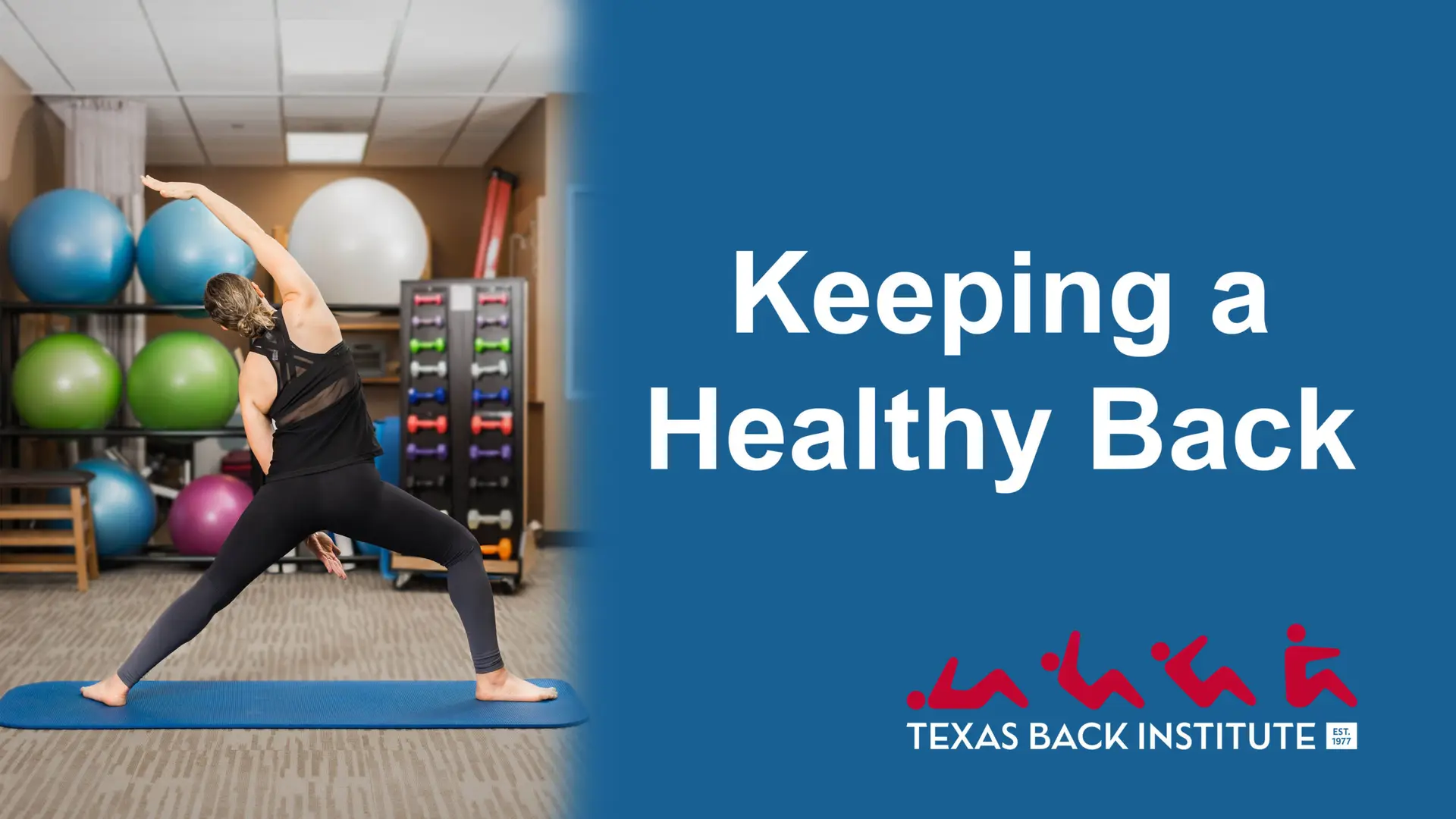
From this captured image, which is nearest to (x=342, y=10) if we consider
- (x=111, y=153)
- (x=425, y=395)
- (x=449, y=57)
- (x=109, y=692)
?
(x=449, y=57)

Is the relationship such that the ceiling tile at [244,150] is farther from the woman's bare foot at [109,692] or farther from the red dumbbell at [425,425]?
the woman's bare foot at [109,692]

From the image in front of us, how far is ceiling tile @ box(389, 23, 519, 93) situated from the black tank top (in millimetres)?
2799

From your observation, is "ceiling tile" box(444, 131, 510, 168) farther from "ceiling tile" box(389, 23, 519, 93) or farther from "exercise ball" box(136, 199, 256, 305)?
"exercise ball" box(136, 199, 256, 305)

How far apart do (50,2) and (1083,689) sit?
495cm

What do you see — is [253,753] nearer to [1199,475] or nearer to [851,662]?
[851,662]

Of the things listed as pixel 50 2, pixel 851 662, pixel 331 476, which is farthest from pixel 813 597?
pixel 50 2

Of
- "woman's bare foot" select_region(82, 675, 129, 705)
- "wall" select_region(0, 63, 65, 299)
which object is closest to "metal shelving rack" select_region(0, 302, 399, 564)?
"wall" select_region(0, 63, 65, 299)

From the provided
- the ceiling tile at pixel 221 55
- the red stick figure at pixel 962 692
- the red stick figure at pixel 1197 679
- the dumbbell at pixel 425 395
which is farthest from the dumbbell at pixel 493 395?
the red stick figure at pixel 1197 679

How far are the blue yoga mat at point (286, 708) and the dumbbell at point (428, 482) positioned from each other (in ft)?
6.45

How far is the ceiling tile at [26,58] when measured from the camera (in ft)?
18.3

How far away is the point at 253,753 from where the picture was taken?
9.70 ft

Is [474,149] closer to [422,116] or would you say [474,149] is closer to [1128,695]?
[422,116]

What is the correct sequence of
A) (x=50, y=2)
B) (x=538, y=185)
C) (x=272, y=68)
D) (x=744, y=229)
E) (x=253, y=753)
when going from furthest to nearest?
1. (x=538, y=185)
2. (x=272, y=68)
3. (x=50, y=2)
4. (x=253, y=753)
5. (x=744, y=229)

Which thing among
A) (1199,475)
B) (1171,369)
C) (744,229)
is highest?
(744,229)
